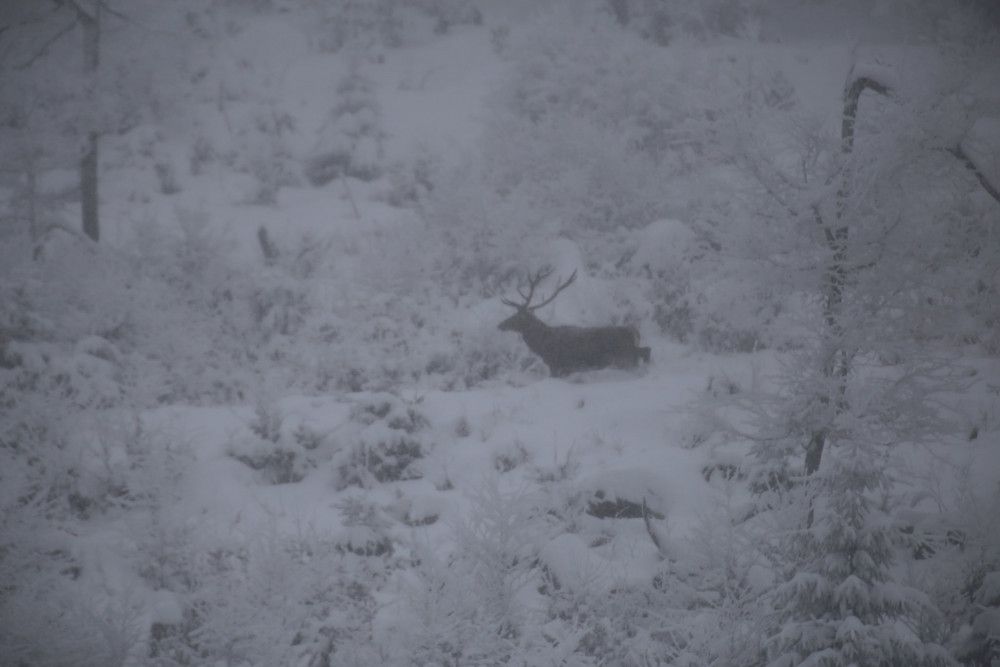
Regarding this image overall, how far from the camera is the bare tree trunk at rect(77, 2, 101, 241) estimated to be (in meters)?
12.5

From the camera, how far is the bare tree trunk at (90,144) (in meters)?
12.5

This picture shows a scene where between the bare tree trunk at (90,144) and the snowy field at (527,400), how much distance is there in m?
0.12

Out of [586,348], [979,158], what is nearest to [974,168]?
[979,158]

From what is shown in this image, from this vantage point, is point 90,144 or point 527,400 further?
point 90,144

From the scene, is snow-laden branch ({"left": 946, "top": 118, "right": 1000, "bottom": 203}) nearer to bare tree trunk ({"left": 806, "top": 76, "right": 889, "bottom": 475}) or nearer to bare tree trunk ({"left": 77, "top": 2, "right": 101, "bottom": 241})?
bare tree trunk ({"left": 806, "top": 76, "right": 889, "bottom": 475})

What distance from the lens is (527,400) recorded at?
8.12 m

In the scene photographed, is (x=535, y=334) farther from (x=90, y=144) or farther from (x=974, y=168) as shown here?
(x=90, y=144)

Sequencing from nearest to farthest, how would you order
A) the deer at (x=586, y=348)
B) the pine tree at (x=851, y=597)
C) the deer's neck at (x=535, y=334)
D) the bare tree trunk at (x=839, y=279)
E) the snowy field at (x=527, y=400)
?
the pine tree at (x=851, y=597)
the snowy field at (x=527, y=400)
the bare tree trunk at (x=839, y=279)
the deer at (x=586, y=348)
the deer's neck at (x=535, y=334)

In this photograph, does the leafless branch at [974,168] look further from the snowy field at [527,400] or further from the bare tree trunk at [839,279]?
the bare tree trunk at [839,279]

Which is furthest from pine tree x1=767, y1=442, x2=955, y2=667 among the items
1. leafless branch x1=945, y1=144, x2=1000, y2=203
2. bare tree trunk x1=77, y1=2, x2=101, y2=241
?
bare tree trunk x1=77, y1=2, x2=101, y2=241

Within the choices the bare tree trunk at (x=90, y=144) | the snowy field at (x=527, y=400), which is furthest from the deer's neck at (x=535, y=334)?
the bare tree trunk at (x=90, y=144)

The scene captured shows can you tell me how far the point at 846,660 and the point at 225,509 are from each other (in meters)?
5.45

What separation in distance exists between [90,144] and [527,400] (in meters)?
11.7

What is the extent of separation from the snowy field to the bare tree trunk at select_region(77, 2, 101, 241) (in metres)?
0.12
